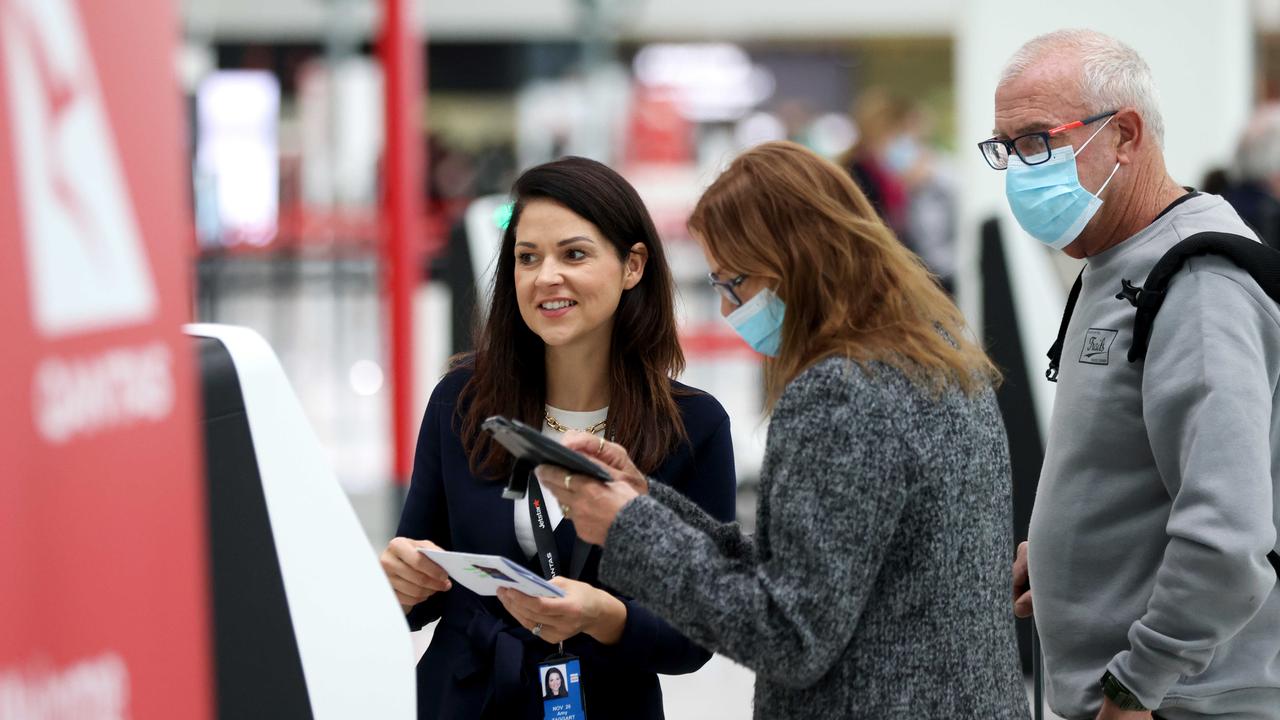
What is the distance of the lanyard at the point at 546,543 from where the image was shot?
6.51 ft

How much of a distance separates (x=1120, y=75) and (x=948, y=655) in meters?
0.82

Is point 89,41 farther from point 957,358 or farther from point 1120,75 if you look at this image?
point 1120,75

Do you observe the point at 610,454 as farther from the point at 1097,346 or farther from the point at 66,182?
the point at 66,182

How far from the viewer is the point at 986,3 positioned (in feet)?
20.3

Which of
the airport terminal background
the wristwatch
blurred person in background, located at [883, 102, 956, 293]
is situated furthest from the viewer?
blurred person in background, located at [883, 102, 956, 293]

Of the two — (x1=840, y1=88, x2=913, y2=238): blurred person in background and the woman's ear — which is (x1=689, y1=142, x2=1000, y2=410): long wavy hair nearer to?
the woman's ear

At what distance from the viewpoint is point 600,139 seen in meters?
13.9

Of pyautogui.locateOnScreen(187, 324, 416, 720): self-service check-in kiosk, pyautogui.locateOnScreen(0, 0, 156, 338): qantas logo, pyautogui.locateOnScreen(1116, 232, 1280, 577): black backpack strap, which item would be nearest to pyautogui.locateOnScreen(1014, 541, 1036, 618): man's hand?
pyautogui.locateOnScreen(1116, 232, 1280, 577): black backpack strap

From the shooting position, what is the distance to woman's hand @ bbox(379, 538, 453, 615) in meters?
1.98

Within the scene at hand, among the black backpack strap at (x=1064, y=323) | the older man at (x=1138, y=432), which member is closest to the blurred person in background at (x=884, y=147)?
the black backpack strap at (x=1064, y=323)

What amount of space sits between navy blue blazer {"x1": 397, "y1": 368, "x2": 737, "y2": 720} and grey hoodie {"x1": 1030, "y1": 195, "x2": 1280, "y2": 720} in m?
0.49

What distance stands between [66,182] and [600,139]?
43.1 feet

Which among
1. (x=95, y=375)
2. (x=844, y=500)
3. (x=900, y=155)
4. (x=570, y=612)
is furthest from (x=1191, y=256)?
(x=900, y=155)

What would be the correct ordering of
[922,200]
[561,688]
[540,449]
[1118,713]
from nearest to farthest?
1. [540,449]
2. [1118,713]
3. [561,688]
4. [922,200]
